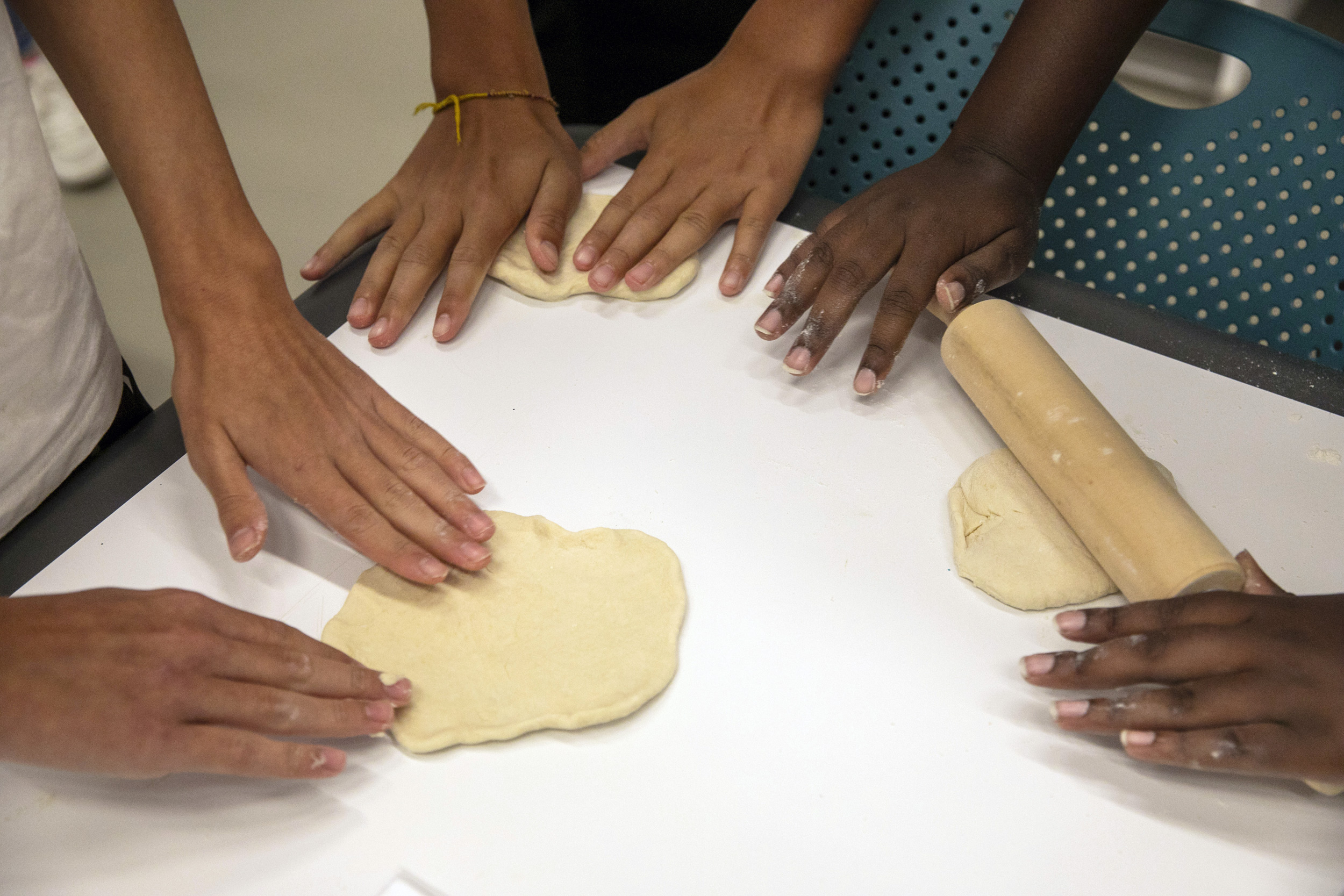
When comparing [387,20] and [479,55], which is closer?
[479,55]

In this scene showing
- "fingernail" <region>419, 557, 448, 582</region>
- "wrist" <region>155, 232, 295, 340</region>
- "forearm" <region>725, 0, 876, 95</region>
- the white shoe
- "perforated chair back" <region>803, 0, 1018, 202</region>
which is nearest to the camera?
"fingernail" <region>419, 557, 448, 582</region>

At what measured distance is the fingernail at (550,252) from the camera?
3.93 ft

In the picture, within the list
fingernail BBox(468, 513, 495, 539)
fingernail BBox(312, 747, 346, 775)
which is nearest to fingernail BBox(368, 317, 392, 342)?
fingernail BBox(468, 513, 495, 539)

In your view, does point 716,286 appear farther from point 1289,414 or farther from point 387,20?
point 387,20

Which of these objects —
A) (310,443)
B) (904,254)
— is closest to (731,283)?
(904,254)

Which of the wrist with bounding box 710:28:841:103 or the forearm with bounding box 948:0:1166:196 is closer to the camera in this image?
the forearm with bounding box 948:0:1166:196

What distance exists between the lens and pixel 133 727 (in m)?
0.66

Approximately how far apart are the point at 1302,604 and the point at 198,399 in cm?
110

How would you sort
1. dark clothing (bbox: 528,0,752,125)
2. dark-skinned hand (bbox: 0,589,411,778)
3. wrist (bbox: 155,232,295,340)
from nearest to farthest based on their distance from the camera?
dark-skinned hand (bbox: 0,589,411,778)
wrist (bbox: 155,232,295,340)
dark clothing (bbox: 528,0,752,125)

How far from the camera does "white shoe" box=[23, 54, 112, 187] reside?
2543 millimetres

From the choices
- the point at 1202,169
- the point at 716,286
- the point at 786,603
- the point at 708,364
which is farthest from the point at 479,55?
the point at 1202,169

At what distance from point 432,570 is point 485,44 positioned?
2.90ft

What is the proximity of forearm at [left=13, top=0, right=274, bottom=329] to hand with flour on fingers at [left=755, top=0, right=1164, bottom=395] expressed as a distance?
65 cm

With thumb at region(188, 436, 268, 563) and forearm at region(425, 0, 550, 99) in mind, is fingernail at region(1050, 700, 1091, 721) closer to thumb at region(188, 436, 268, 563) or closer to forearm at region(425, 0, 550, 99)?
thumb at region(188, 436, 268, 563)
